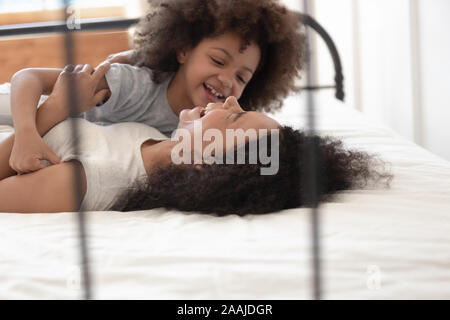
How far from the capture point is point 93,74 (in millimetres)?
1228

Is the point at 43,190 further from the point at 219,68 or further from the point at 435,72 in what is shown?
the point at 435,72

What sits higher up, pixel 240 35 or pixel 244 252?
pixel 240 35

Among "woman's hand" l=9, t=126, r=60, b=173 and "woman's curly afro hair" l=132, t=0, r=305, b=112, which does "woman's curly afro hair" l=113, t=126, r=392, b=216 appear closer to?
"woman's hand" l=9, t=126, r=60, b=173

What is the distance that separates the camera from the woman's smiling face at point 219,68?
128cm

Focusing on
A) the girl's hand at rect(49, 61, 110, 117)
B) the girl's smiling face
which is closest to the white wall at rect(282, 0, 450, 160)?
the girl's smiling face

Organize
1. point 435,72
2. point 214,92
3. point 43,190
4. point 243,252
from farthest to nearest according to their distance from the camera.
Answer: point 435,72 < point 214,92 < point 43,190 < point 243,252

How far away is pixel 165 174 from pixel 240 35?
1.64 feet

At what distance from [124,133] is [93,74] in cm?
21

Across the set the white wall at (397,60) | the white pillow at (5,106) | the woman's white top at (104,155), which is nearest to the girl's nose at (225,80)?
the woman's white top at (104,155)

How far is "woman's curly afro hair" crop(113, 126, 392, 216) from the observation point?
3.05 ft

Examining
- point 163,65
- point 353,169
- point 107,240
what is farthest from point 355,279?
point 163,65

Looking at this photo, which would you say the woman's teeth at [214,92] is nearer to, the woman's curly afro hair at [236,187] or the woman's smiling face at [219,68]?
the woman's smiling face at [219,68]

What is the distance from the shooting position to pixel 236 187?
94 centimetres


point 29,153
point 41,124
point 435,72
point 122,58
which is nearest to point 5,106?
point 122,58
